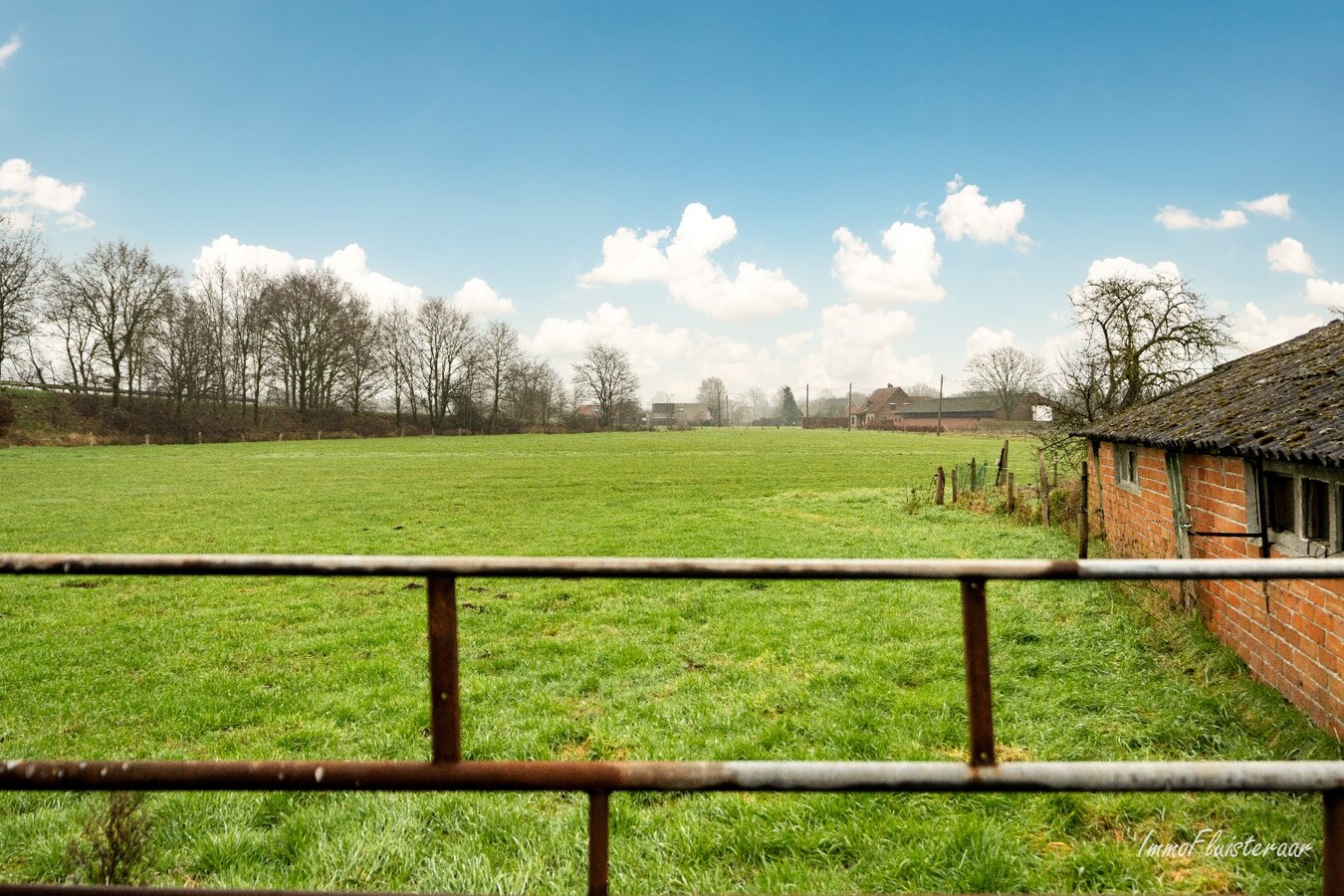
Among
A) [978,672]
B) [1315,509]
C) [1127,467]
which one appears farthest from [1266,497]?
[978,672]

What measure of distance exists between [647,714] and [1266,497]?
5393 mm

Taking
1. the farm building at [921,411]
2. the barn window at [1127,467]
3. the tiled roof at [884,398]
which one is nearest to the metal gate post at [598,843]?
the barn window at [1127,467]

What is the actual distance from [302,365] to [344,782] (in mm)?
64964

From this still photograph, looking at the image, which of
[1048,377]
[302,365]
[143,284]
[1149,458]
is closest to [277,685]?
[1149,458]

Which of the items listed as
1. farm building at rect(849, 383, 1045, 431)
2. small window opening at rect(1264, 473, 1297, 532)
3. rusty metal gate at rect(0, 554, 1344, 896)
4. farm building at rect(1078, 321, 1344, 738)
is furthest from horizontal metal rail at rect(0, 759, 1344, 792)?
farm building at rect(849, 383, 1045, 431)

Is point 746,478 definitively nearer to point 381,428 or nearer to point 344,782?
point 344,782

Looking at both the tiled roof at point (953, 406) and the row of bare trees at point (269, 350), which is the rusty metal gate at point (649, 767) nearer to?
the row of bare trees at point (269, 350)

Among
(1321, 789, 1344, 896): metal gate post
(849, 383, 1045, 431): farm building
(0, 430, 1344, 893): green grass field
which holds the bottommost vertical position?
(0, 430, 1344, 893): green grass field

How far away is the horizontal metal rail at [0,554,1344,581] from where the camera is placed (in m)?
1.57

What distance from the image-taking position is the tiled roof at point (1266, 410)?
4968 millimetres

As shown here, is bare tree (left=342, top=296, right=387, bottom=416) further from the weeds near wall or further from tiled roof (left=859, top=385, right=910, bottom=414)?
tiled roof (left=859, top=385, right=910, bottom=414)

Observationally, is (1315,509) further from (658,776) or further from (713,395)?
(713,395)

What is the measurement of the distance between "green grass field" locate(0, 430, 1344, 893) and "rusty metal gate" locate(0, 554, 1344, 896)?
5.40 feet

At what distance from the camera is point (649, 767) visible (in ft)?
5.31
